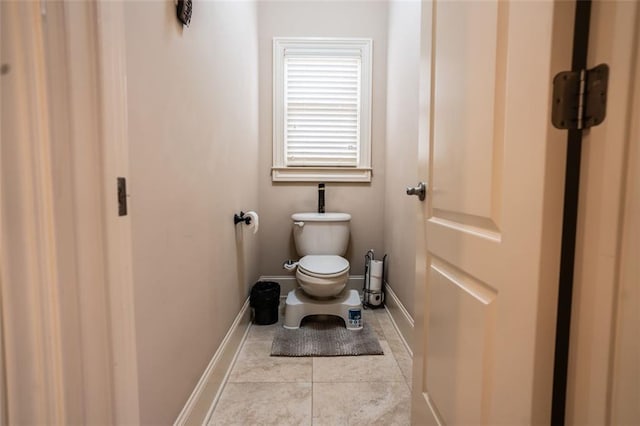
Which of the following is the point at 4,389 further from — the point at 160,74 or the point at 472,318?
the point at 472,318

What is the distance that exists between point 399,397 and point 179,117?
1.44m

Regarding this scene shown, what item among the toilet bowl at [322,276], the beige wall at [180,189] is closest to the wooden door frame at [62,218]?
the beige wall at [180,189]

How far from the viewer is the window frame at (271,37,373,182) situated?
253cm

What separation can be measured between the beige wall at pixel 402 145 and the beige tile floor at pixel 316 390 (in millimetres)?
392

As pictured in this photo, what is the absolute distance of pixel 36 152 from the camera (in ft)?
1.53

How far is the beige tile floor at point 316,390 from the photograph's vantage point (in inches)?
49.5

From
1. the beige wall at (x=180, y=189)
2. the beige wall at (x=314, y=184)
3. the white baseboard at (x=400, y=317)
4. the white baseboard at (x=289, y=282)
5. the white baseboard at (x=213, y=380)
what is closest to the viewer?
the beige wall at (x=180, y=189)

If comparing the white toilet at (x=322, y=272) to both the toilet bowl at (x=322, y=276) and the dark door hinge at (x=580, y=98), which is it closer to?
the toilet bowl at (x=322, y=276)

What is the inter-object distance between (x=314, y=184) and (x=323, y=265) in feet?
2.65

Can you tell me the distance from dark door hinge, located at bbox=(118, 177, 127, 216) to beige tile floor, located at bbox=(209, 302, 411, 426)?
1054 mm

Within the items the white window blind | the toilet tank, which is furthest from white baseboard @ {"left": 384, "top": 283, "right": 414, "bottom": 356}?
the white window blind

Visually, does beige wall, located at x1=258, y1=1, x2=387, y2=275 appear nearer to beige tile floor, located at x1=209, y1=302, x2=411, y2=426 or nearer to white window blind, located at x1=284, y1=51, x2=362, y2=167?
white window blind, located at x1=284, y1=51, x2=362, y2=167

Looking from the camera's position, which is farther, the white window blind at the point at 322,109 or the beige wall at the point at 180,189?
the white window blind at the point at 322,109

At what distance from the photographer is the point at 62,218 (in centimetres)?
49
